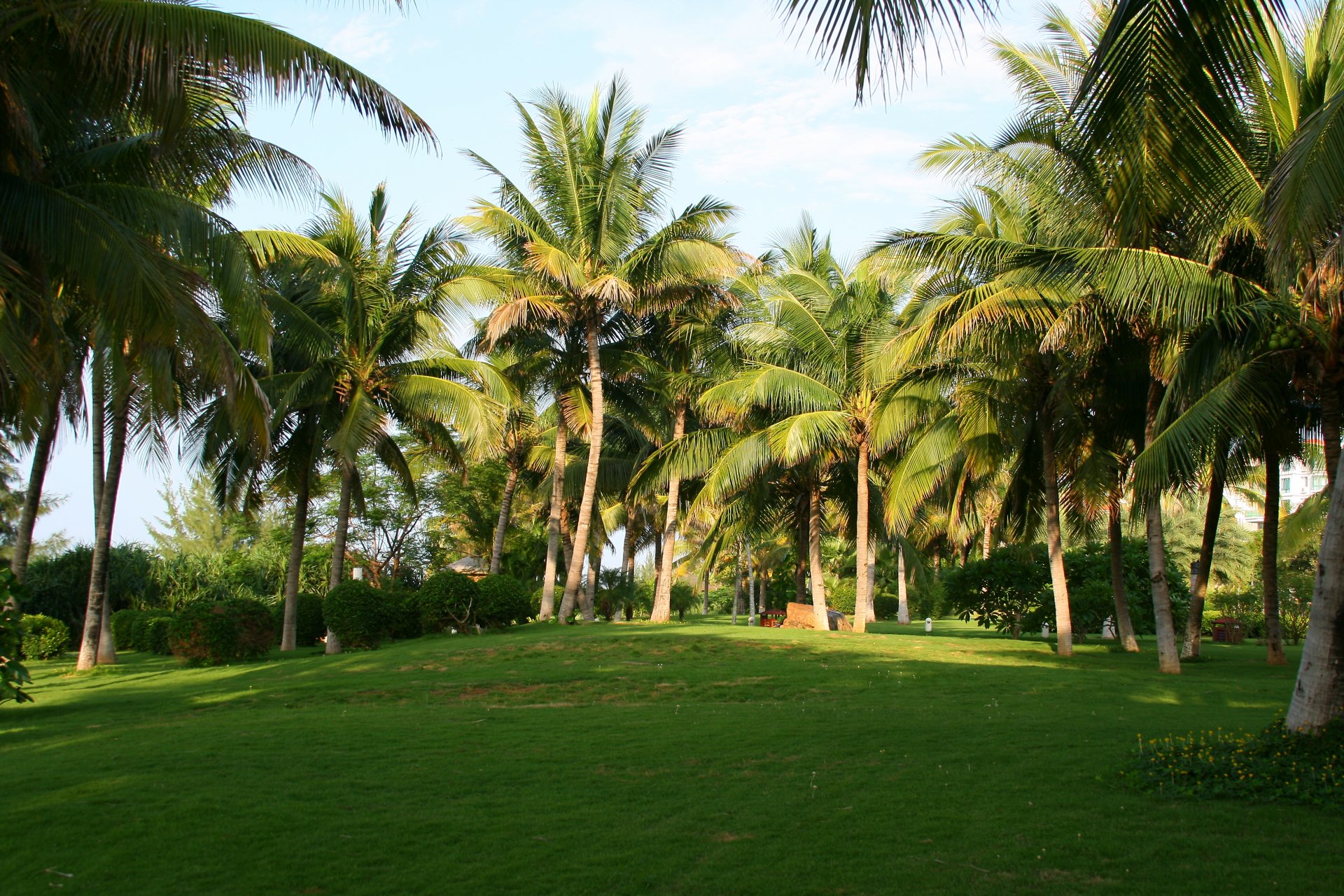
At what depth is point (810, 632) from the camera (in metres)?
21.4

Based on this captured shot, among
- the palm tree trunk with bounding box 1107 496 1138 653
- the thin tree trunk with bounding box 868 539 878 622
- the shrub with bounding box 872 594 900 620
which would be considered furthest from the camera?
the shrub with bounding box 872 594 900 620

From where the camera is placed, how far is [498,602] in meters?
22.0

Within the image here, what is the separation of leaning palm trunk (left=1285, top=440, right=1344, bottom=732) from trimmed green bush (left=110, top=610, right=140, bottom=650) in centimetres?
2561

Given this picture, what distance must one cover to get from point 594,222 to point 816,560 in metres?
10.1

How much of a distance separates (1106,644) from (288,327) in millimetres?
19855

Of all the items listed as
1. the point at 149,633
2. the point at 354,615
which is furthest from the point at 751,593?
the point at 149,633

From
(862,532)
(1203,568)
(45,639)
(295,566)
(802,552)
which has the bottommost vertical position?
(45,639)

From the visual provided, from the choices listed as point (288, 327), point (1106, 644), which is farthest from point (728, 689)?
point (1106, 644)

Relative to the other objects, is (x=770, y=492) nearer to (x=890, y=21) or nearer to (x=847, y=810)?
(x=847, y=810)

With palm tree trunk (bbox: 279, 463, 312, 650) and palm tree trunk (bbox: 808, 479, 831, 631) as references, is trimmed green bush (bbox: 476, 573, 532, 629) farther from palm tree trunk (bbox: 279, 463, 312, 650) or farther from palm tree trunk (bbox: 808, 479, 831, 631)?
palm tree trunk (bbox: 808, 479, 831, 631)

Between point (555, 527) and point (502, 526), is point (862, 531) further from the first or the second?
point (502, 526)

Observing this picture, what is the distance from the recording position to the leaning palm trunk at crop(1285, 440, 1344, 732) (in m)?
7.25

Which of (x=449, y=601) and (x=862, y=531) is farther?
(x=862, y=531)

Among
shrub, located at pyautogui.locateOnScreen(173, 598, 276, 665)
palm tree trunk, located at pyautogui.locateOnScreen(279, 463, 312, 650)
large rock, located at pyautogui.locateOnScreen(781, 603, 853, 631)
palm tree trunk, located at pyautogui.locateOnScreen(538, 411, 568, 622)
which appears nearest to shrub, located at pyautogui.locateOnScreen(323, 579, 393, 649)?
shrub, located at pyautogui.locateOnScreen(173, 598, 276, 665)
